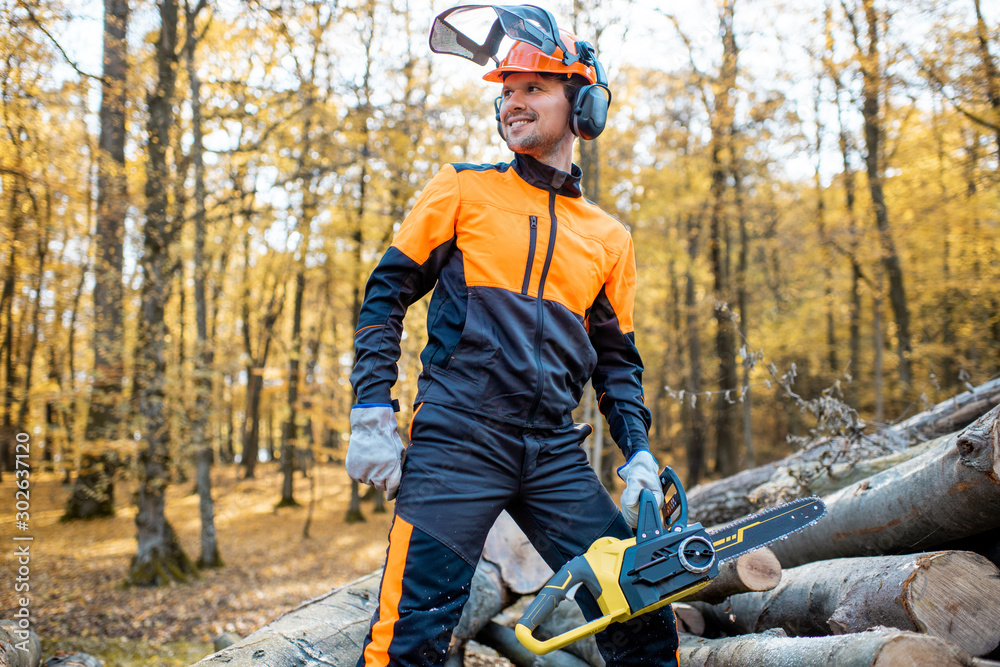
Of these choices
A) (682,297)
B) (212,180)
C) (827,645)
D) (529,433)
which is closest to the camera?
(827,645)

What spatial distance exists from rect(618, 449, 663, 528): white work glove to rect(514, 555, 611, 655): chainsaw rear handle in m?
0.27

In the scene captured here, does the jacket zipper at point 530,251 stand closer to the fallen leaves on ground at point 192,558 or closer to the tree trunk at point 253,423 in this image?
the fallen leaves on ground at point 192,558

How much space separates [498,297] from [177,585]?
7735 mm

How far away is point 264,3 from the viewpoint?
771 cm

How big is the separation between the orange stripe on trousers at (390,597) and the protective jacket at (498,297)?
416 mm

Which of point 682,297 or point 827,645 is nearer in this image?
point 827,645

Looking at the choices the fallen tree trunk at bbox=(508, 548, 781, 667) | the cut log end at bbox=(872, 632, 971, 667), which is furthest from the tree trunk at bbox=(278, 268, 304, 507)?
the cut log end at bbox=(872, 632, 971, 667)

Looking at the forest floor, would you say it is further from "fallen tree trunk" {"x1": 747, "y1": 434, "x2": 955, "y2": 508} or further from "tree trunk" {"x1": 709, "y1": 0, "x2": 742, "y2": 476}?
"tree trunk" {"x1": 709, "y1": 0, "x2": 742, "y2": 476}

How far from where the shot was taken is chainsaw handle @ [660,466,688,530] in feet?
6.03

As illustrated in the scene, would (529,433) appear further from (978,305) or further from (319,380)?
(978,305)

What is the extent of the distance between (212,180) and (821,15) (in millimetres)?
12608

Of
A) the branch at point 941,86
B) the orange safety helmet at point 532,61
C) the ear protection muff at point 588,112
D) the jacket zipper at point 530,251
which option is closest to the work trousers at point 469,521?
the jacket zipper at point 530,251

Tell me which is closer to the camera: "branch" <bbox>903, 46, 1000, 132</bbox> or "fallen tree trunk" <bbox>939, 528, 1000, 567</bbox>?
"fallen tree trunk" <bbox>939, 528, 1000, 567</bbox>

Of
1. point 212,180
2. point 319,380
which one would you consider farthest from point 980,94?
point 212,180
